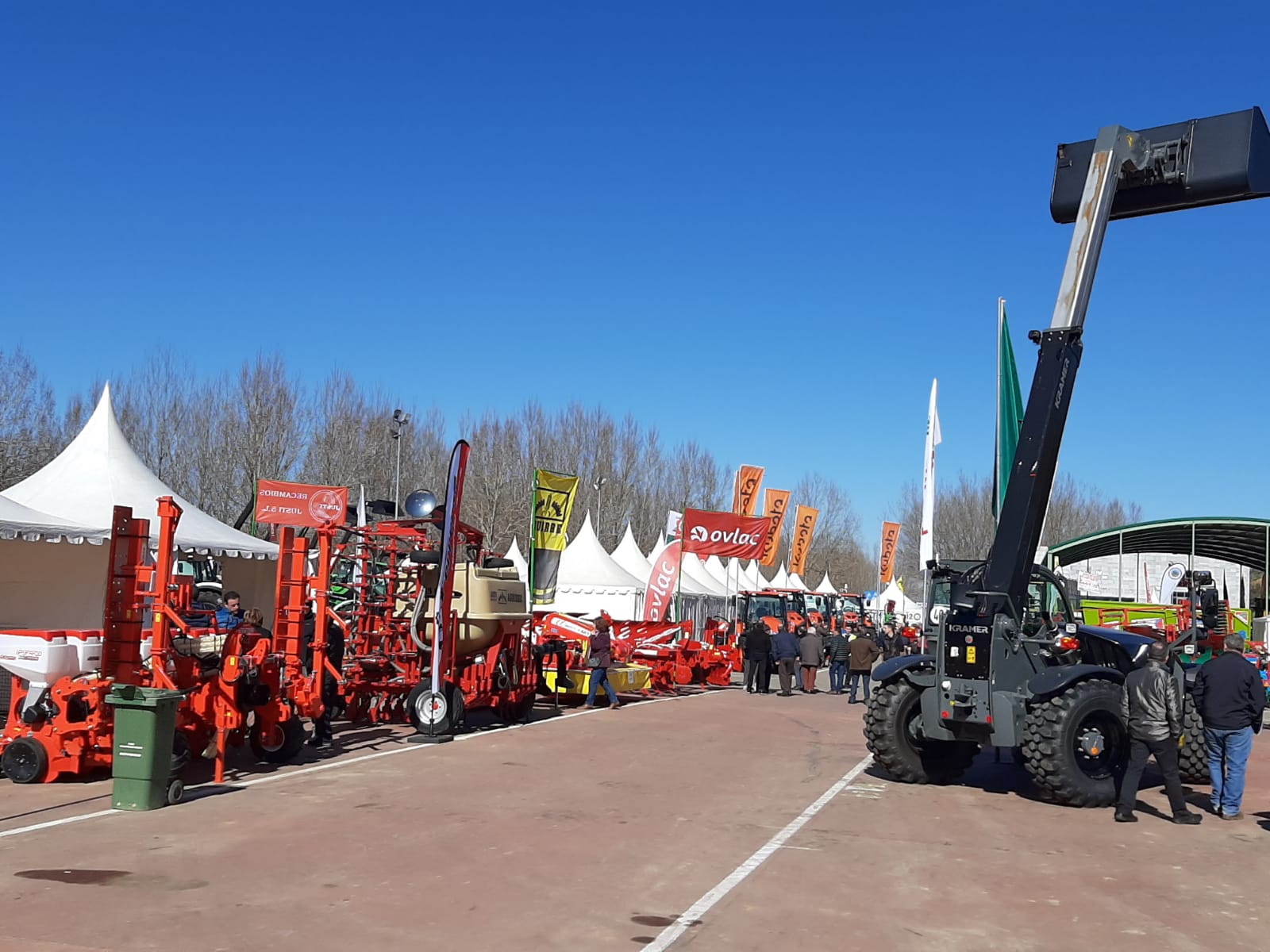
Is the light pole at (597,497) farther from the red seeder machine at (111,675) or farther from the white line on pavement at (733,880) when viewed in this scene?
the white line on pavement at (733,880)

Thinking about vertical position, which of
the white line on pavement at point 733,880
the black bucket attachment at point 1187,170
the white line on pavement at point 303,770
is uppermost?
the black bucket attachment at point 1187,170

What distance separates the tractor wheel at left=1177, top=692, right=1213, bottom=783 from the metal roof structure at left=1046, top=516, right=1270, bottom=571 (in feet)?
91.8

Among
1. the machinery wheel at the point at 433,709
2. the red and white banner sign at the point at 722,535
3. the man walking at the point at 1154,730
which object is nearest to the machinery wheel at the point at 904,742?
the man walking at the point at 1154,730

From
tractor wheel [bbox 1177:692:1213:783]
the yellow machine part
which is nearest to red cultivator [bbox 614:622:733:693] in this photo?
the yellow machine part

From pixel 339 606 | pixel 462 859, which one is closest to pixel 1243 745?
pixel 462 859

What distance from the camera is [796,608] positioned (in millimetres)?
35625

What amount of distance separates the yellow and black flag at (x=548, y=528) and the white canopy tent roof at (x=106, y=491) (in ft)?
22.1

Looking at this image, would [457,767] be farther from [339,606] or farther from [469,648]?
[339,606]

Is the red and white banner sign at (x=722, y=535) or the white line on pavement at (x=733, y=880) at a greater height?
the red and white banner sign at (x=722, y=535)

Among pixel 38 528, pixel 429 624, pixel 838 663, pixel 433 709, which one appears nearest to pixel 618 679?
pixel 429 624

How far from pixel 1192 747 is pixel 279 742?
389 inches

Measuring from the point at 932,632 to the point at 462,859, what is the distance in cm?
713

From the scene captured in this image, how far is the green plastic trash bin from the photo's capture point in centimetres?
972

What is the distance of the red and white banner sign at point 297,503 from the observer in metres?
27.7
